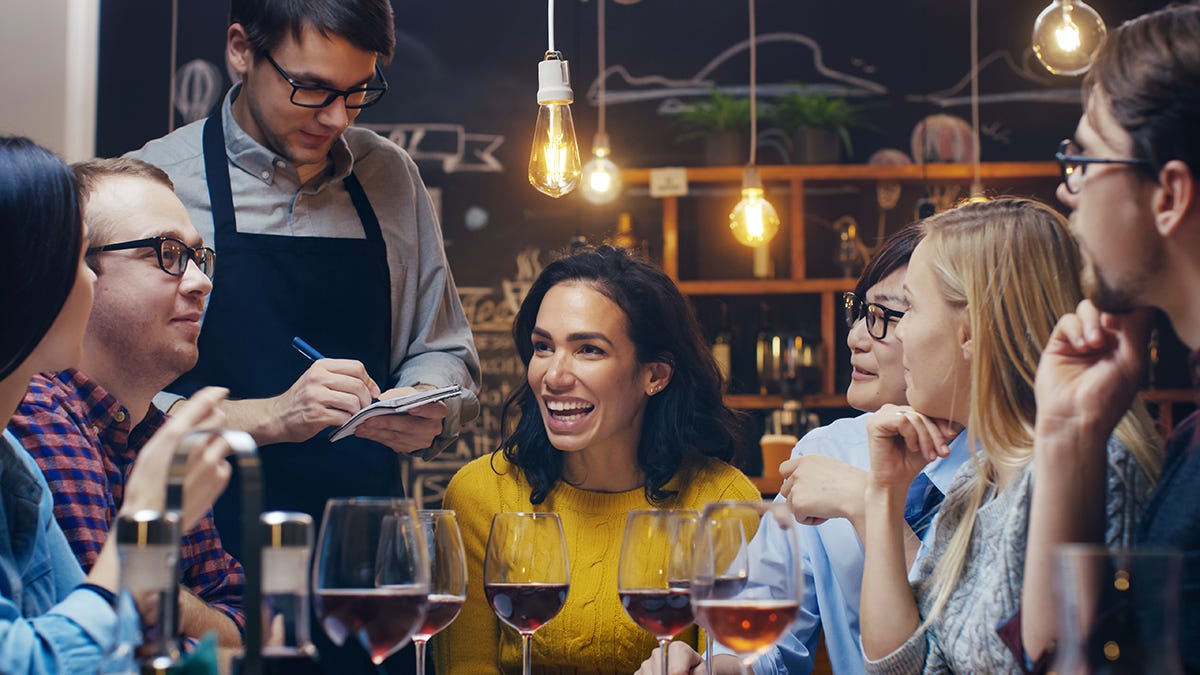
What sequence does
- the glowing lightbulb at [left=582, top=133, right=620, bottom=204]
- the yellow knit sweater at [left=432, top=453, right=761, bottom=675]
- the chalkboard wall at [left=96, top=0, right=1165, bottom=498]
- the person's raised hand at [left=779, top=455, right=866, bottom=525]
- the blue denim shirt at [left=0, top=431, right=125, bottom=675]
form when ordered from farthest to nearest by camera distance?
1. the chalkboard wall at [left=96, top=0, right=1165, bottom=498]
2. the glowing lightbulb at [left=582, top=133, right=620, bottom=204]
3. the yellow knit sweater at [left=432, top=453, right=761, bottom=675]
4. the person's raised hand at [left=779, top=455, right=866, bottom=525]
5. the blue denim shirt at [left=0, top=431, right=125, bottom=675]

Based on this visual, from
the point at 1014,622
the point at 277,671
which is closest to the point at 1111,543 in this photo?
the point at 1014,622

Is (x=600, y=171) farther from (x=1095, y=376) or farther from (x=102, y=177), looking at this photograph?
(x=1095, y=376)

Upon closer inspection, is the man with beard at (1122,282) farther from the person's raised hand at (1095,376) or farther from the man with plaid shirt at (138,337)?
the man with plaid shirt at (138,337)

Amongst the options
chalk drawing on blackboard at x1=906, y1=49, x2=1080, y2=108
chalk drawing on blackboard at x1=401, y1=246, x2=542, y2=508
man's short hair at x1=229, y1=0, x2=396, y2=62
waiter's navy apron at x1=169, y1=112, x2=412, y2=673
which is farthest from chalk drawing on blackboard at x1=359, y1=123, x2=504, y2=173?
man's short hair at x1=229, y1=0, x2=396, y2=62

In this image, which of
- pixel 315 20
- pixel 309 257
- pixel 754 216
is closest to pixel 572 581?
pixel 309 257

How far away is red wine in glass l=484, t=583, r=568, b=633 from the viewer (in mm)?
1397

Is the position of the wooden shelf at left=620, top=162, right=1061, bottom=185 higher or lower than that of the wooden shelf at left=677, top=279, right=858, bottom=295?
higher

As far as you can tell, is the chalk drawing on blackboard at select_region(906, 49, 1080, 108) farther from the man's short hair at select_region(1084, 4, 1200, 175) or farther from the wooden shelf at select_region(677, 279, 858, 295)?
the man's short hair at select_region(1084, 4, 1200, 175)

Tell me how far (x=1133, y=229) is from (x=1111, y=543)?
352 millimetres

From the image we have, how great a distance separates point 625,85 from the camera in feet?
17.6

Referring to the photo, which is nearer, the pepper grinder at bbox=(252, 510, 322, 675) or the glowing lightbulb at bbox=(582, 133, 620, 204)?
the pepper grinder at bbox=(252, 510, 322, 675)

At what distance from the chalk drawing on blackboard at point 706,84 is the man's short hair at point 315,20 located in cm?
323

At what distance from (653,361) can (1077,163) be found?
1.41 metres

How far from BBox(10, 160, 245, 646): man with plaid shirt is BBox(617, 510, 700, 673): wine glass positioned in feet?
2.11
